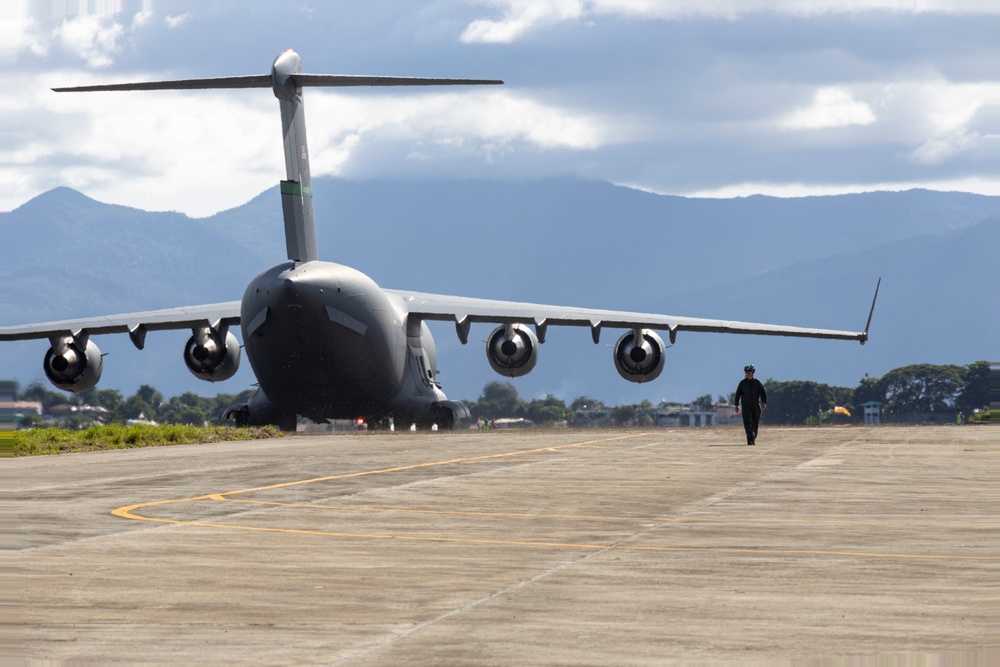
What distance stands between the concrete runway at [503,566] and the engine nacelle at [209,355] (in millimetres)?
29197

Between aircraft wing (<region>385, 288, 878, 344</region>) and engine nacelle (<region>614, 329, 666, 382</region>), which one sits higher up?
aircraft wing (<region>385, 288, 878, 344</region>)

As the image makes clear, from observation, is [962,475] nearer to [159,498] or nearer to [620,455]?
[620,455]

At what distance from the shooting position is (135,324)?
175ft

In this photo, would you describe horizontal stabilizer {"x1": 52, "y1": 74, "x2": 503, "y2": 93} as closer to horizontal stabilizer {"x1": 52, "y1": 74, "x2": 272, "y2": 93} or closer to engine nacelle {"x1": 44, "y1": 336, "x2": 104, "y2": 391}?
horizontal stabilizer {"x1": 52, "y1": 74, "x2": 272, "y2": 93}

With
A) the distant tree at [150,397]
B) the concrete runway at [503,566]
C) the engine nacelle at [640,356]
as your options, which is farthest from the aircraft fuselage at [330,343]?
the distant tree at [150,397]

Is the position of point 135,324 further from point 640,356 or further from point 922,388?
point 922,388

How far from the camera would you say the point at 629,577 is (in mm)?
12539

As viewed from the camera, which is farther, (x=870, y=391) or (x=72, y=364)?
(x=870, y=391)

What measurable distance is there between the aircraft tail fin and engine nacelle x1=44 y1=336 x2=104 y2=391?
29.0ft

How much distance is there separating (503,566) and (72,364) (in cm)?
4268

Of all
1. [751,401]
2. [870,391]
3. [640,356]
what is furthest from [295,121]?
[870,391]

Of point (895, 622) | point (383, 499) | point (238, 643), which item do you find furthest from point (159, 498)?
point (895, 622)

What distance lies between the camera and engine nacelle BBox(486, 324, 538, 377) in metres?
53.5

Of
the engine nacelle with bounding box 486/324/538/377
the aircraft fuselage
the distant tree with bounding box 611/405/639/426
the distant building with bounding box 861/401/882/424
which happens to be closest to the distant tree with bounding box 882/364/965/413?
the distant building with bounding box 861/401/882/424
